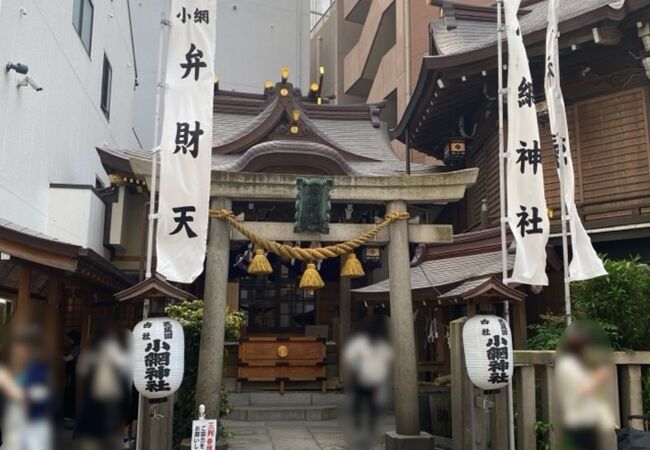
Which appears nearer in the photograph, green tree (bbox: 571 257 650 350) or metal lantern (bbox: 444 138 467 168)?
green tree (bbox: 571 257 650 350)

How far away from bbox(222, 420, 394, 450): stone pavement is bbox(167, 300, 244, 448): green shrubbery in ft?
2.62

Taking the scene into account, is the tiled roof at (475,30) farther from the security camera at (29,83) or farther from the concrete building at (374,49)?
the security camera at (29,83)

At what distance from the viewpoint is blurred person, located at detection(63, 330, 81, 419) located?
191 inches

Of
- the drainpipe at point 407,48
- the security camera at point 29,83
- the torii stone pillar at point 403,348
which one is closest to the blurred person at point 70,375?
the torii stone pillar at point 403,348

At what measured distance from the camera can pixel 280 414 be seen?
1277 cm

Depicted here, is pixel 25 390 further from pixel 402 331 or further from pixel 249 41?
pixel 249 41

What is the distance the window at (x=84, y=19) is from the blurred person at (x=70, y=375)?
7741 millimetres

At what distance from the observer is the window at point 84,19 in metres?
14.6

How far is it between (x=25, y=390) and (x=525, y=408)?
21.8 feet

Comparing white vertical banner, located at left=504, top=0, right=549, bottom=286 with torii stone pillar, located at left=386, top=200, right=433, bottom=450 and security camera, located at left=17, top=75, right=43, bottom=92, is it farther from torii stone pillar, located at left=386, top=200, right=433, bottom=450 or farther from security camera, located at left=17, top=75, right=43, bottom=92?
security camera, located at left=17, top=75, right=43, bottom=92

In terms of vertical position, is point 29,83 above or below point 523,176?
above


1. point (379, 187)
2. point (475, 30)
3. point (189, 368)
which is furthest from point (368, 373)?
point (475, 30)

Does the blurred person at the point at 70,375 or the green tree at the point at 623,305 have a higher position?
the green tree at the point at 623,305

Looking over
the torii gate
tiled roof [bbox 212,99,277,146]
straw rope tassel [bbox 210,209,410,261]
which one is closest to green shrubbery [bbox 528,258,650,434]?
the torii gate
